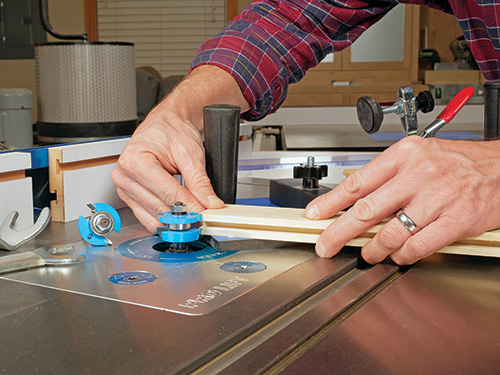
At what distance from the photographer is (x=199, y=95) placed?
3.34ft

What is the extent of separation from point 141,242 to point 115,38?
184 inches

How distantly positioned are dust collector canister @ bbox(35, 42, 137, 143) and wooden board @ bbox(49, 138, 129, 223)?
398 mm

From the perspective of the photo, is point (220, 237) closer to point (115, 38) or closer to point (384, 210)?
point (384, 210)

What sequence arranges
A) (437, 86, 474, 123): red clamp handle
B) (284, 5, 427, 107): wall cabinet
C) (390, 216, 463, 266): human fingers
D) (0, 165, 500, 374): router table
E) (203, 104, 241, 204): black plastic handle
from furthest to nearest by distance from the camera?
(284, 5, 427, 107): wall cabinet < (437, 86, 474, 123): red clamp handle < (203, 104, 241, 204): black plastic handle < (390, 216, 463, 266): human fingers < (0, 165, 500, 374): router table

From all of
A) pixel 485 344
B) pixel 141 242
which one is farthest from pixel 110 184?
pixel 485 344

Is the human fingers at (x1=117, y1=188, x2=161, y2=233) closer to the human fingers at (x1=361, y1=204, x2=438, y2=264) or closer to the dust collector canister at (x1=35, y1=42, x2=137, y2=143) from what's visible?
the human fingers at (x1=361, y1=204, x2=438, y2=264)

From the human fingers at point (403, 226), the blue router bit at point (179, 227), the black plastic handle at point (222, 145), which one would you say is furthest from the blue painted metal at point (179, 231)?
the human fingers at point (403, 226)

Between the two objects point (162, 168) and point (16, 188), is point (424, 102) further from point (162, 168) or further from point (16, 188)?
point (16, 188)

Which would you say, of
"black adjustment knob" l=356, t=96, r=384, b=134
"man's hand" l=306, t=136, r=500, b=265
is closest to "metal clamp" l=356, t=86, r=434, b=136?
"black adjustment knob" l=356, t=96, r=384, b=134

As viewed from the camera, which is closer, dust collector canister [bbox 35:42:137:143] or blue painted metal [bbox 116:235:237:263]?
blue painted metal [bbox 116:235:237:263]

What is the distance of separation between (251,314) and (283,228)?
22 cm

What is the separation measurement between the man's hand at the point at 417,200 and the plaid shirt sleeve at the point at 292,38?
1.67 feet

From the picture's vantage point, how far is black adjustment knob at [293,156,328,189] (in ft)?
2.84

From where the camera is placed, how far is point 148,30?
16.5 ft
